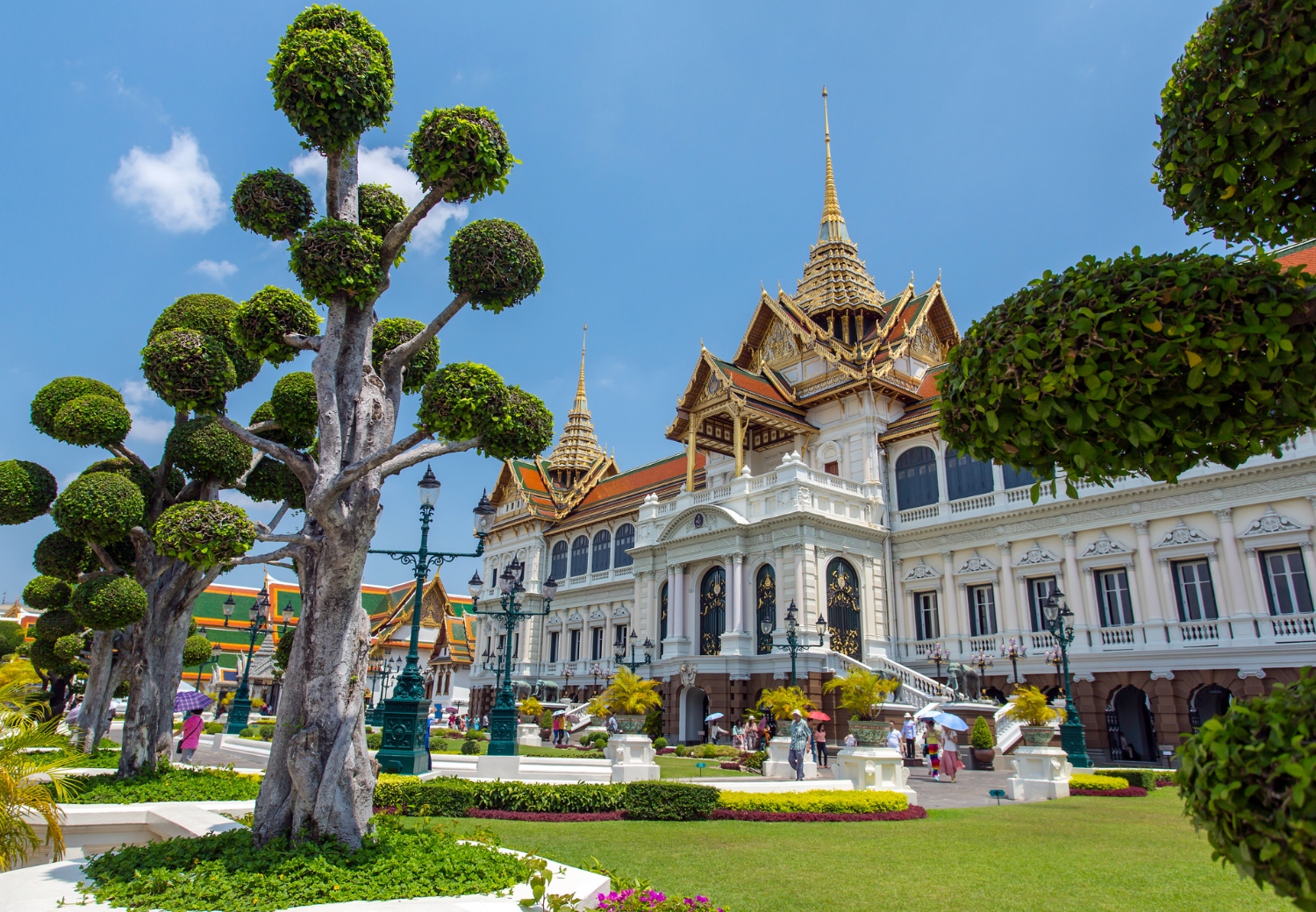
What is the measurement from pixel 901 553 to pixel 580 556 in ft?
67.7

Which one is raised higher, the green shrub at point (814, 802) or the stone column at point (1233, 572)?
the stone column at point (1233, 572)

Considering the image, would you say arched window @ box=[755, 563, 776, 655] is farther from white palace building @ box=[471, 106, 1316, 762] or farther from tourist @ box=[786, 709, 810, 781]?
tourist @ box=[786, 709, 810, 781]

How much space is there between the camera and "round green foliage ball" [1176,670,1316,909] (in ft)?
7.95

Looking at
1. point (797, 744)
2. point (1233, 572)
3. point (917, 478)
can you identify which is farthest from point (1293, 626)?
point (797, 744)

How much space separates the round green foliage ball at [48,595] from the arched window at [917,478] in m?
26.0

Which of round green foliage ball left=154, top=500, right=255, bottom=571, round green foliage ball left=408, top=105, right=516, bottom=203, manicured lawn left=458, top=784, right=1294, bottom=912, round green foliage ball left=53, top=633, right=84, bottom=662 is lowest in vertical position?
manicured lawn left=458, top=784, right=1294, bottom=912

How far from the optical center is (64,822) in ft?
27.1

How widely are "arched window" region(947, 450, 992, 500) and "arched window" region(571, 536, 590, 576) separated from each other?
841 inches

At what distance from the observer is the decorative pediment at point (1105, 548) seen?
80.6 feet

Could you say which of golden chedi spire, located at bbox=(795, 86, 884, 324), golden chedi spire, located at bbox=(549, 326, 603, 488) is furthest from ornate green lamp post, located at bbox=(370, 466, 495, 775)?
golden chedi spire, located at bbox=(549, 326, 603, 488)

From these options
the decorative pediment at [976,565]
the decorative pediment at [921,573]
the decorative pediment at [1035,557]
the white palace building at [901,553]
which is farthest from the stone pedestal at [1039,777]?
the decorative pediment at [921,573]

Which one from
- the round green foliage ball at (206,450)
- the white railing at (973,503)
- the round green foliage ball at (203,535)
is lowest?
the round green foliage ball at (203,535)

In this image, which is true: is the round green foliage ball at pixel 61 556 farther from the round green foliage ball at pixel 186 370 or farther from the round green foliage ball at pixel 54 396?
the round green foliage ball at pixel 186 370

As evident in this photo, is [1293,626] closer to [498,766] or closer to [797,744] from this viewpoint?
[797,744]
